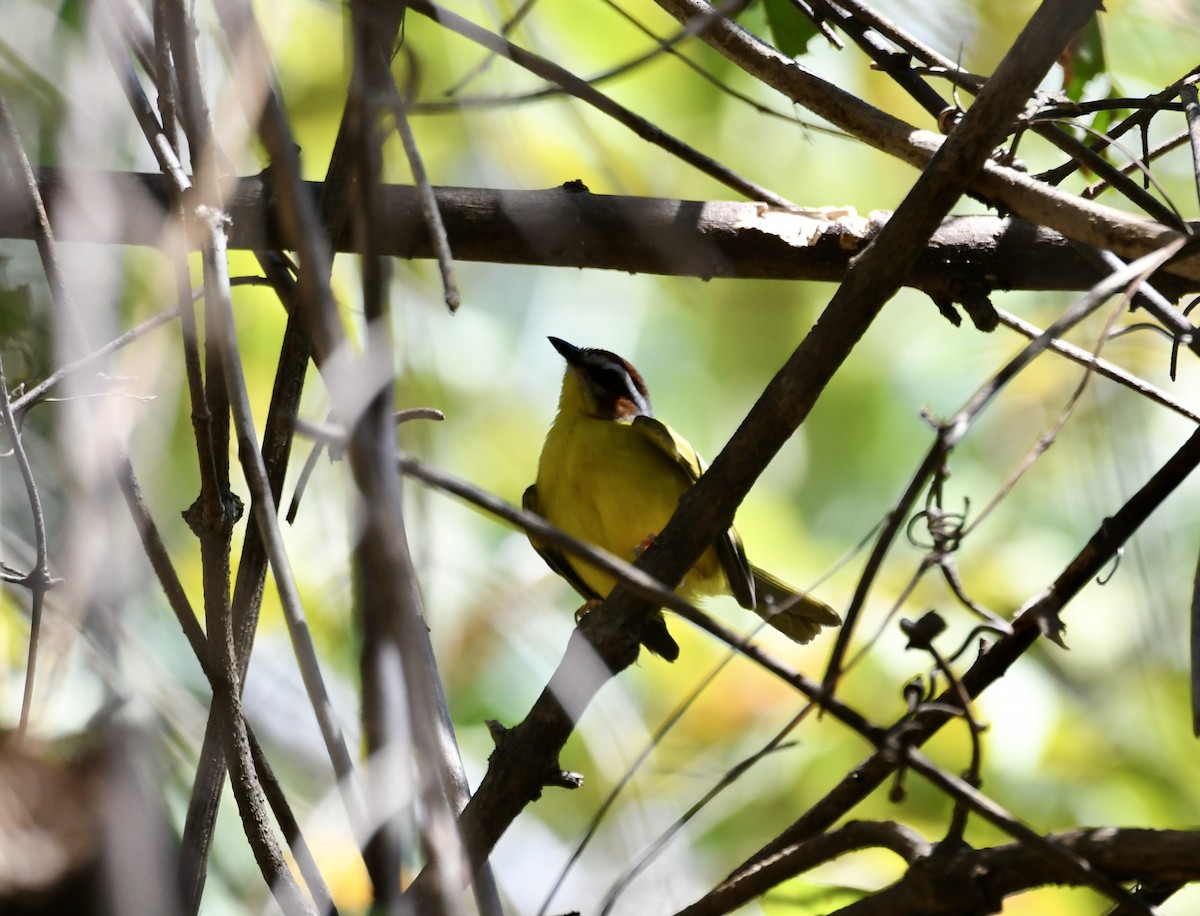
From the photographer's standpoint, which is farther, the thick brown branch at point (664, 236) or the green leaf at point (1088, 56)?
the green leaf at point (1088, 56)

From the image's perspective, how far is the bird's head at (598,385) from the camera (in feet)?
14.9

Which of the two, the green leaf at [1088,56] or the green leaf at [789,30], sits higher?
the green leaf at [789,30]

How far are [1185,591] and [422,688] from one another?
5872mm

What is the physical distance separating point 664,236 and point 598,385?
7.02 feet

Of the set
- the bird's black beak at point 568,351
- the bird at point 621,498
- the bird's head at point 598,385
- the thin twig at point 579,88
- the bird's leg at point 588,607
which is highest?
the bird's black beak at point 568,351

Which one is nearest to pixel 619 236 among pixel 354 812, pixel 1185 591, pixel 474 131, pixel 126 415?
pixel 474 131

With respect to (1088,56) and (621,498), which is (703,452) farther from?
(1088,56)

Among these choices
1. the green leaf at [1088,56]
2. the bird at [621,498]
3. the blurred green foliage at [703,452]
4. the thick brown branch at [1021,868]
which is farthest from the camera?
the bird at [621,498]

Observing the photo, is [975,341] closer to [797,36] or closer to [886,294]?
[797,36]

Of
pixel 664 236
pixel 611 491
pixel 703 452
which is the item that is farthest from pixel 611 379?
pixel 703 452

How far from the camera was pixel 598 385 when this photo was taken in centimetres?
459

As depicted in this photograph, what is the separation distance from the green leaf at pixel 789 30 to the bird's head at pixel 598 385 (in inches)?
76.1

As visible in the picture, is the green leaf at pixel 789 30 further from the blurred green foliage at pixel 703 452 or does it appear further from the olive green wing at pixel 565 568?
the olive green wing at pixel 565 568

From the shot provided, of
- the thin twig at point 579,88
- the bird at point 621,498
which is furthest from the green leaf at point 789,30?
the bird at point 621,498
